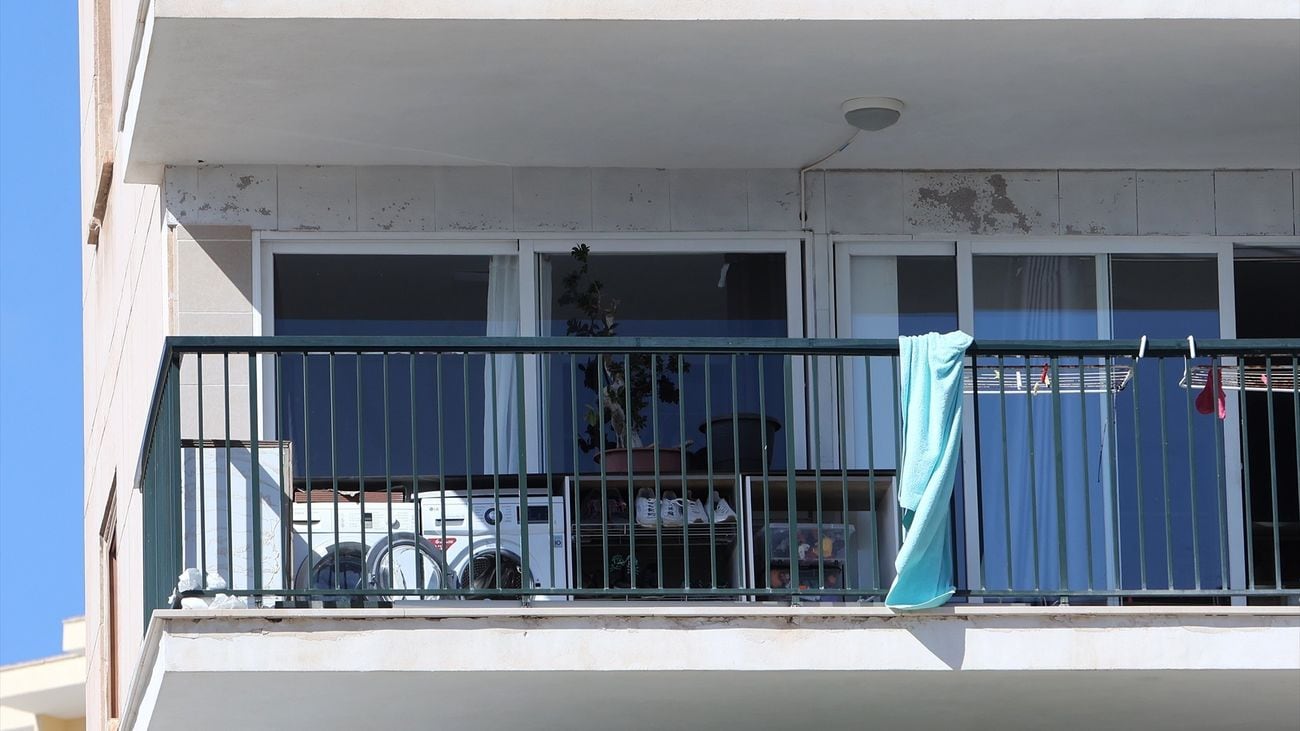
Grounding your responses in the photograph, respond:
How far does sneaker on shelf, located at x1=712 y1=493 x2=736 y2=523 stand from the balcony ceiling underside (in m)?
1.77

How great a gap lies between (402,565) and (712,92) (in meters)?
2.53

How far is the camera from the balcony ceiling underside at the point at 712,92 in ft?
29.3

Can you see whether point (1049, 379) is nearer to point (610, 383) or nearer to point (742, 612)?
point (610, 383)

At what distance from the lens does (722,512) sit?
9922 millimetres

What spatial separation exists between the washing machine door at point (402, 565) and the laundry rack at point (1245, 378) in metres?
3.35

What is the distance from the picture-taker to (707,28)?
8.86m

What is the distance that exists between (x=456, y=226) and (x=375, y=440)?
3.72ft

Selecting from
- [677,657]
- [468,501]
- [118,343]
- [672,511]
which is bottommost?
[677,657]

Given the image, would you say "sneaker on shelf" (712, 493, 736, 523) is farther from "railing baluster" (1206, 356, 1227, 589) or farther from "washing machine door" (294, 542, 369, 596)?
"railing baluster" (1206, 356, 1227, 589)

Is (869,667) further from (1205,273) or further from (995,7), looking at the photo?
(1205,273)

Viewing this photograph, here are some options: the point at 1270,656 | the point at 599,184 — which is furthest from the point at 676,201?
the point at 1270,656

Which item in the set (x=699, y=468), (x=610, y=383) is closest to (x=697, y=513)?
(x=699, y=468)

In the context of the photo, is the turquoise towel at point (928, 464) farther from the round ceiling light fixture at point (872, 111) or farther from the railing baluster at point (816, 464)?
the round ceiling light fixture at point (872, 111)

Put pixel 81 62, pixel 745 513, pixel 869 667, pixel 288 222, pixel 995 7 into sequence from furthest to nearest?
pixel 81 62 → pixel 288 222 → pixel 745 513 → pixel 995 7 → pixel 869 667
